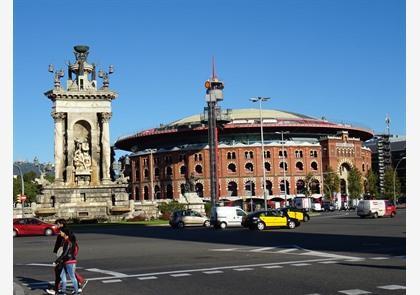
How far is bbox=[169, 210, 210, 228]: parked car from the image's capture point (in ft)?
168

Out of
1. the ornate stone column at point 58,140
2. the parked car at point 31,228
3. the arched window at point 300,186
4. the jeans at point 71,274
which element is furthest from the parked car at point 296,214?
the arched window at point 300,186

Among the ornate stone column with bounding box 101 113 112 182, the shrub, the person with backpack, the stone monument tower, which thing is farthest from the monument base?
the person with backpack

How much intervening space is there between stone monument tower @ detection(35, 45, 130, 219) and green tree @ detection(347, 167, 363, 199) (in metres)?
67.2

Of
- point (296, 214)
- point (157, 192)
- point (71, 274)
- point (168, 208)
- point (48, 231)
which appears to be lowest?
point (48, 231)

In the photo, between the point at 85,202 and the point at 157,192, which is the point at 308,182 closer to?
the point at 157,192

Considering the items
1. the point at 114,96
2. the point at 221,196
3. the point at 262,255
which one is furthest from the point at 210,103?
A: the point at 262,255

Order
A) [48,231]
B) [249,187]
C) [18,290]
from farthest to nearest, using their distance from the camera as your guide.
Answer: [249,187]
[48,231]
[18,290]

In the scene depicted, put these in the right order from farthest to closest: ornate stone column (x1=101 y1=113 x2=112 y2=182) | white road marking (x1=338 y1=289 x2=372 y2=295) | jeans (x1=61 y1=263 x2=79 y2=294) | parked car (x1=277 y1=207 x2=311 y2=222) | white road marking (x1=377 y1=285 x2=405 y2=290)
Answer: ornate stone column (x1=101 y1=113 x2=112 y2=182) → parked car (x1=277 y1=207 x2=311 y2=222) → jeans (x1=61 y1=263 x2=79 y2=294) → white road marking (x1=377 y1=285 x2=405 y2=290) → white road marking (x1=338 y1=289 x2=372 y2=295)

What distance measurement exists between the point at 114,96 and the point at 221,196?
60286 mm

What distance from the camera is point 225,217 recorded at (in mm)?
47594

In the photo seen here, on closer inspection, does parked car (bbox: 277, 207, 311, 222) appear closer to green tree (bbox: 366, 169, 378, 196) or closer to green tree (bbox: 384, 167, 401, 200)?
green tree (bbox: 384, 167, 401, 200)

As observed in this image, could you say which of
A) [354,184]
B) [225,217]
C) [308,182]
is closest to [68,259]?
[225,217]

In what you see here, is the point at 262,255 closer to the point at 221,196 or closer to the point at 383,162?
the point at 221,196

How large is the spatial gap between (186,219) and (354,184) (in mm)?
78127
